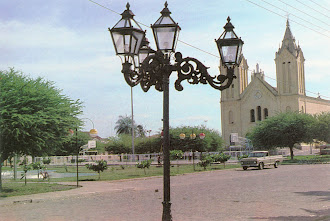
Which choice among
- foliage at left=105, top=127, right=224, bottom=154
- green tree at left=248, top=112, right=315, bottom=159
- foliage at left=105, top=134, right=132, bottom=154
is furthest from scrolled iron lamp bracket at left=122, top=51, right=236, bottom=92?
foliage at left=105, top=134, right=132, bottom=154

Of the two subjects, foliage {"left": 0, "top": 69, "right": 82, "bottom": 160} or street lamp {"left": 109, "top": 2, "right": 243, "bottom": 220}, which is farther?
foliage {"left": 0, "top": 69, "right": 82, "bottom": 160}

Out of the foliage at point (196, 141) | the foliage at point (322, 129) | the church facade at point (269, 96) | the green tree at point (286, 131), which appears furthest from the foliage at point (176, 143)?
the foliage at point (322, 129)

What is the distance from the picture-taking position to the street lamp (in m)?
6.34

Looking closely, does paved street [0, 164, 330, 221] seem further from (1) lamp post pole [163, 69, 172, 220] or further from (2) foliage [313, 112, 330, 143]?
(2) foliage [313, 112, 330, 143]

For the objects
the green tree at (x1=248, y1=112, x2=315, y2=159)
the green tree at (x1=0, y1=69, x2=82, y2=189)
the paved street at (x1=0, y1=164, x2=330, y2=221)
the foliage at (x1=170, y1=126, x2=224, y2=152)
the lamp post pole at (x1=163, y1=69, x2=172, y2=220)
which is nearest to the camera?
the lamp post pole at (x1=163, y1=69, x2=172, y2=220)

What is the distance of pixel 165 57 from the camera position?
6.52 m

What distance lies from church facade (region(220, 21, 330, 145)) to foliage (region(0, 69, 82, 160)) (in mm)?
62025

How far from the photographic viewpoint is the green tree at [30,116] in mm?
16219

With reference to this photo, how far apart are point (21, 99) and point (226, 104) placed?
7649 centimetres

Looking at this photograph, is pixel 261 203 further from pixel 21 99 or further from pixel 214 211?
pixel 21 99

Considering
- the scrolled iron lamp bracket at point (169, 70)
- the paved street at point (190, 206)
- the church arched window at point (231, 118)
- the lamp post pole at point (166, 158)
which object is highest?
the church arched window at point (231, 118)

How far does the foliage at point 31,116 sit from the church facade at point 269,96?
6202 cm

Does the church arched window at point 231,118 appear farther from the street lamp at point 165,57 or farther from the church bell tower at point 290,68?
the street lamp at point 165,57

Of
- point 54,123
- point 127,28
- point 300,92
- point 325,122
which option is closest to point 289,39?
point 300,92
